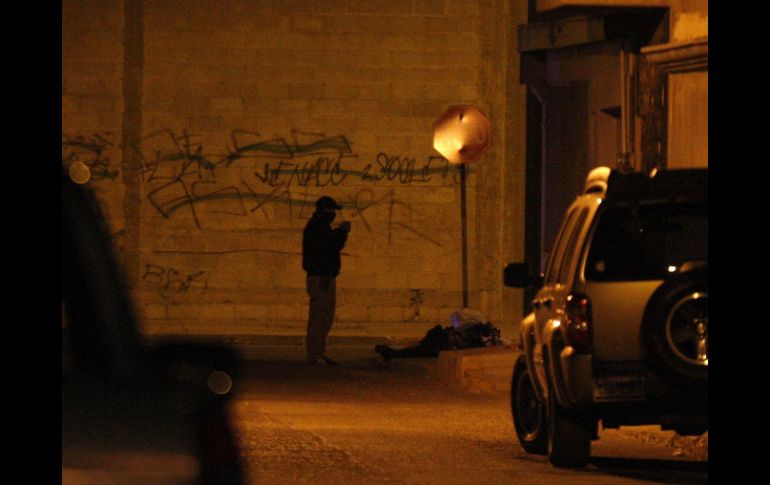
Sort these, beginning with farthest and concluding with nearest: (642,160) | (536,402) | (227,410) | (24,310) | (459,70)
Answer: (459,70) < (642,160) < (536,402) < (227,410) < (24,310)

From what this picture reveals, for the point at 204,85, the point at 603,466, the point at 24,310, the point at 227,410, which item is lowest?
the point at 603,466

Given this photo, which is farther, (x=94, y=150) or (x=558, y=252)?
(x=94, y=150)

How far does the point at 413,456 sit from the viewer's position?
11.2 m

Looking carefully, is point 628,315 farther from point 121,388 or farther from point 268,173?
point 268,173

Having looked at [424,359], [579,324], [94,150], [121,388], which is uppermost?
[94,150]

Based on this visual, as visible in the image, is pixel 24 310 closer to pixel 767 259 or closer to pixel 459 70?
pixel 767 259

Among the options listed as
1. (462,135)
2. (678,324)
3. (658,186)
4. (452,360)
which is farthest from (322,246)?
(678,324)

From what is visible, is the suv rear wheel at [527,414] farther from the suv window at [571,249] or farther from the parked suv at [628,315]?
the suv window at [571,249]

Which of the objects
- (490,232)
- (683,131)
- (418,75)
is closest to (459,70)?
(418,75)

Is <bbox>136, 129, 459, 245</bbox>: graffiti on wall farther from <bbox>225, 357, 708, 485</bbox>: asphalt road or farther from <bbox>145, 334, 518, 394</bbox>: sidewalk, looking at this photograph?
<bbox>225, 357, 708, 485</bbox>: asphalt road

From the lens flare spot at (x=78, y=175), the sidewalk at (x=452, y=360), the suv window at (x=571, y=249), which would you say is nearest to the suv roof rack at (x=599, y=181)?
the suv window at (x=571, y=249)

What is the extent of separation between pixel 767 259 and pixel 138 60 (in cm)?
1613

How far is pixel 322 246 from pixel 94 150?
727 cm

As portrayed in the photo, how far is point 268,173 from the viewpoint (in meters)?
25.7
